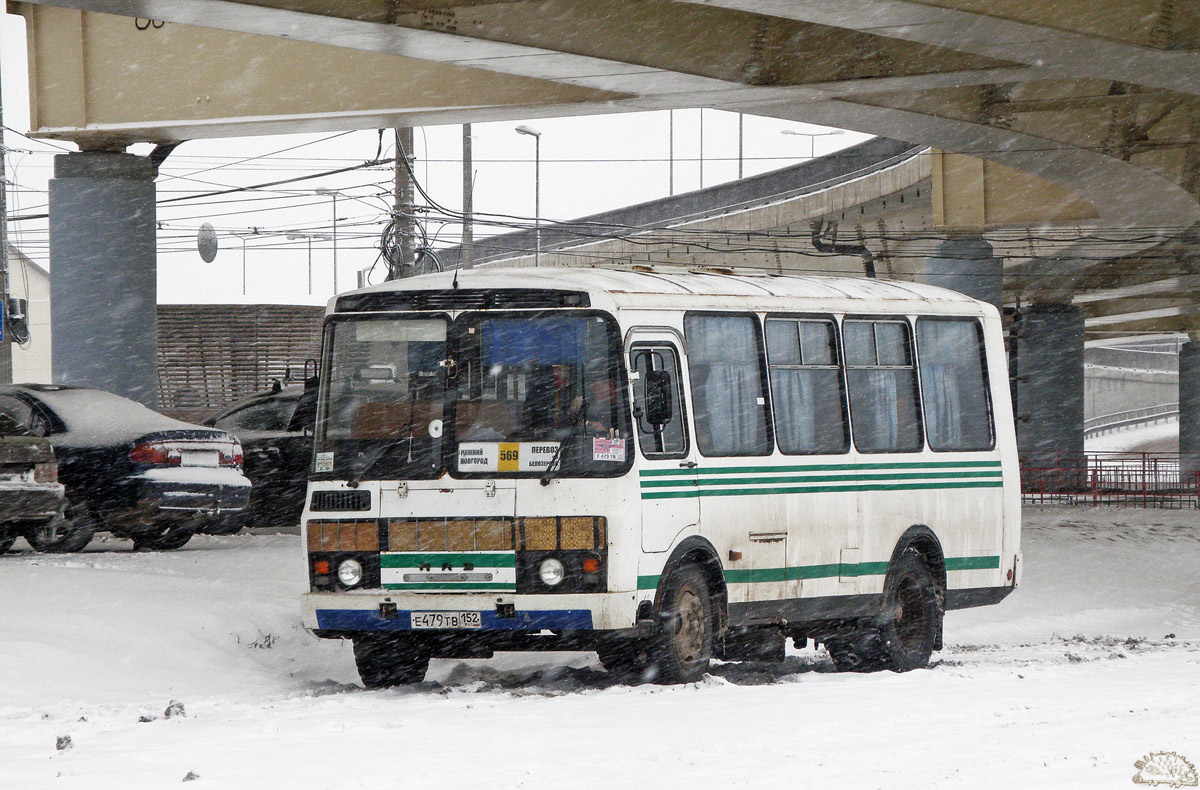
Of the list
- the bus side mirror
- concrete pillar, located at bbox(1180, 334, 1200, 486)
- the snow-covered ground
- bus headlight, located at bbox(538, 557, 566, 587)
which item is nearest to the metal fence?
the snow-covered ground

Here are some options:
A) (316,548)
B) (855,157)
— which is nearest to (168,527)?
(316,548)

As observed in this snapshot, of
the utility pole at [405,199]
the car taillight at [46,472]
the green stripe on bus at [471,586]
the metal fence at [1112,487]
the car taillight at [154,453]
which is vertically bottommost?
the metal fence at [1112,487]

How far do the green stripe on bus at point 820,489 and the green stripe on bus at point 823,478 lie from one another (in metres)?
0.04

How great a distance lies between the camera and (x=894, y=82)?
18.9 metres

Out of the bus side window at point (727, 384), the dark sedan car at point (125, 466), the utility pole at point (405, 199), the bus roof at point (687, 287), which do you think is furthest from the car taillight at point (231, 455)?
the utility pole at point (405, 199)

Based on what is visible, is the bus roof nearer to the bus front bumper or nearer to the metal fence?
the bus front bumper

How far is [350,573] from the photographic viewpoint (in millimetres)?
10570

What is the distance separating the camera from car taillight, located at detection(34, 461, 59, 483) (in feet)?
51.3

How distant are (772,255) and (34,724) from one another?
125ft

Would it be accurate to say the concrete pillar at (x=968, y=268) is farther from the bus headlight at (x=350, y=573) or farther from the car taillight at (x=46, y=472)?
the bus headlight at (x=350, y=573)

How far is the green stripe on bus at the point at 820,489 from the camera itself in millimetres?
10609

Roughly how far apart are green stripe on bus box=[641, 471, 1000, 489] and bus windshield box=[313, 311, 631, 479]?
43 cm

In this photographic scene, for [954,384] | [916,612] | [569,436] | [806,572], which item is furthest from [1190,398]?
[569,436]

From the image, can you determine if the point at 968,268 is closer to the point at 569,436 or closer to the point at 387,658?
the point at 387,658
